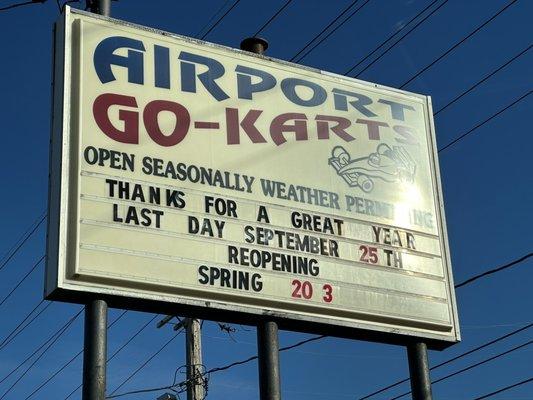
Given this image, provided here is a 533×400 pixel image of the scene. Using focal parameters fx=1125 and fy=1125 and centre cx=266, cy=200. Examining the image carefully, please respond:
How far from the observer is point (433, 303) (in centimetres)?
1043

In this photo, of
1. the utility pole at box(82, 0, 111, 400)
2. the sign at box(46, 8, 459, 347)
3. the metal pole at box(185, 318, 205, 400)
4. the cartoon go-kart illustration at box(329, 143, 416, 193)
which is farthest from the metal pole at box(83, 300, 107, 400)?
the metal pole at box(185, 318, 205, 400)

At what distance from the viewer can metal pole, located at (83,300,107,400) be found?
8.32 metres

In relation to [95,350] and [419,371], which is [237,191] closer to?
[95,350]

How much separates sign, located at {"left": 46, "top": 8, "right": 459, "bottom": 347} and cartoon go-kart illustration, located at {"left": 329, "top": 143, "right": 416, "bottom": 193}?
0.01 meters

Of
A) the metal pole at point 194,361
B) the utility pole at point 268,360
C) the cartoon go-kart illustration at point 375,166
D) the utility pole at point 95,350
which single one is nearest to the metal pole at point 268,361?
the utility pole at point 268,360

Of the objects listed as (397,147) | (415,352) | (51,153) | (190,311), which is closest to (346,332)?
(415,352)

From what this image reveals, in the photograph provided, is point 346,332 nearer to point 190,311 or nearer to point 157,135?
point 190,311

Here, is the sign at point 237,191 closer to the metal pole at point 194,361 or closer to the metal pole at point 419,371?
the metal pole at point 419,371

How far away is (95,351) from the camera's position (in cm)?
846

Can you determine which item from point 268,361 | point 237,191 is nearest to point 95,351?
point 268,361

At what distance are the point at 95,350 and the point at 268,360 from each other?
150cm

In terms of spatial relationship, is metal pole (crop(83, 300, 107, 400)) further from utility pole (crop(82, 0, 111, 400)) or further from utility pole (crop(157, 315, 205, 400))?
utility pole (crop(157, 315, 205, 400))

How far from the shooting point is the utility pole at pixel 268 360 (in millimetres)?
9000

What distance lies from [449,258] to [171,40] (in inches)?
133
